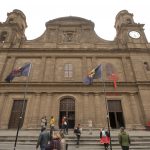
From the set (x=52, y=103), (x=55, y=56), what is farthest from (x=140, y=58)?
(x=52, y=103)

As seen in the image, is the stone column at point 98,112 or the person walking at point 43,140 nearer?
the person walking at point 43,140

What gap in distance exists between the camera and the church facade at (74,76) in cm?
1925

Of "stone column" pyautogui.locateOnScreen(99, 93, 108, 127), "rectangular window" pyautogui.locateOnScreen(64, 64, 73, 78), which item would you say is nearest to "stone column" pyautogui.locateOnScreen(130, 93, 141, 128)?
"stone column" pyautogui.locateOnScreen(99, 93, 108, 127)

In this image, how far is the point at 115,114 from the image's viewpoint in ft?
64.8

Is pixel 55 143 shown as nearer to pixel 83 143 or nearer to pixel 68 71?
pixel 83 143

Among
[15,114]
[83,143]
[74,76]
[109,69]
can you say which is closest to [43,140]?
[83,143]

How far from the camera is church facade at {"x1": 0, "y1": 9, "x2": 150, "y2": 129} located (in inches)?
758

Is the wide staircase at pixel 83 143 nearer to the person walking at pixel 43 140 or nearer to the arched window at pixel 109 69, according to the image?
the person walking at pixel 43 140

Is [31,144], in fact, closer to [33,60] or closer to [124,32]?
[33,60]

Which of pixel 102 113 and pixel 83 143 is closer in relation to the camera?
pixel 83 143

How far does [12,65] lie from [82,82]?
9175mm

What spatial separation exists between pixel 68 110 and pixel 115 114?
518 centimetres

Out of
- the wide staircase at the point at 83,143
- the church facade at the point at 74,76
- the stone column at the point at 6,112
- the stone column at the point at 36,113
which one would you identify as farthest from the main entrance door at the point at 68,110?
the wide staircase at the point at 83,143

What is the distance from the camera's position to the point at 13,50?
2377 cm
